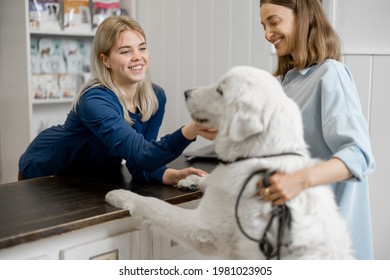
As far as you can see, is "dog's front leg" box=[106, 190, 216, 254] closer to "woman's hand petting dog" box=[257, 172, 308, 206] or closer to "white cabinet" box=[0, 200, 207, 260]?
"white cabinet" box=[0, 200, 207, 260]

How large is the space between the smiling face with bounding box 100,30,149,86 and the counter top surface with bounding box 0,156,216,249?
0.39 m

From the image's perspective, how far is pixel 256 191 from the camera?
44.6 inches

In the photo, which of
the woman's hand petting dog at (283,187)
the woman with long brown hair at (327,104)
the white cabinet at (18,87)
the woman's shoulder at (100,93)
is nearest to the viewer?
the woman's hand petting dog at (283,187)

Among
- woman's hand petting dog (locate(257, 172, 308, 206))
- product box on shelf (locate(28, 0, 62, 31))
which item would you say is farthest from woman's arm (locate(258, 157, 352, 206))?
product box on shelf (locate(28, 0, 62, 31))

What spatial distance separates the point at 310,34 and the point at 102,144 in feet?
3.01

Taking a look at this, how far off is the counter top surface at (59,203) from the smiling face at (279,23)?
1.89ft

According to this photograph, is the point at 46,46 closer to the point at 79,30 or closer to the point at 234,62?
the point at 79,30

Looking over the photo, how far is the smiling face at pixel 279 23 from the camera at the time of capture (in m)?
1.40

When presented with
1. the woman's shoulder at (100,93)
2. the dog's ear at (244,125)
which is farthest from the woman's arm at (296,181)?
the woman's shoulder at (100,93)

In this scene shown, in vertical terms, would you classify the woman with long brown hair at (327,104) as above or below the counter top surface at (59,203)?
above

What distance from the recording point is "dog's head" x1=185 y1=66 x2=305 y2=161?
3.67 feet

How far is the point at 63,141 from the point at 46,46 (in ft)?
4.24

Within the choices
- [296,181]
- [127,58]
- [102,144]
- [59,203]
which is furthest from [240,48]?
[296,181]

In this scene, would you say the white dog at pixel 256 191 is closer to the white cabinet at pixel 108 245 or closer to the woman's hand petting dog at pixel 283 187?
the woman's hand petting dog at pixel 283 187
